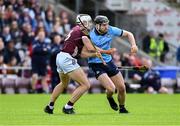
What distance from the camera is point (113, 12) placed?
39938 mm

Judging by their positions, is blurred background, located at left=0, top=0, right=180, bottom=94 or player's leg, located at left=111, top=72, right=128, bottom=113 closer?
player's leg, located at left=111, top=72, right=128, bottom=113

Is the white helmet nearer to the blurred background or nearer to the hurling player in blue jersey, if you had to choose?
the hurling player in blue jersey

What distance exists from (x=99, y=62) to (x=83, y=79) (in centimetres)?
87

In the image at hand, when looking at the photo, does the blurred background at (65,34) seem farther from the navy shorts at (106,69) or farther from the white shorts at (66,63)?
the white shorts at (66,63)

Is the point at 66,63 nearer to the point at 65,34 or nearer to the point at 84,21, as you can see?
the point at 84,21

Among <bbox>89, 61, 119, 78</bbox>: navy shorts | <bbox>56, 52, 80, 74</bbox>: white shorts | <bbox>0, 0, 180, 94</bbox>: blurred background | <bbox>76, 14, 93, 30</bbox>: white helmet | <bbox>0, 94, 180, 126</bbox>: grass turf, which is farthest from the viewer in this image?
<bbox>0, 0, 180, 94</bbox>: blurred background

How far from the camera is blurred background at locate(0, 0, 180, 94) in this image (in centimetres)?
3394

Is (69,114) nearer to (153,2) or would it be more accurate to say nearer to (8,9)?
(8,9)

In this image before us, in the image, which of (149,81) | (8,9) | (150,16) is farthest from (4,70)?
(150,16)

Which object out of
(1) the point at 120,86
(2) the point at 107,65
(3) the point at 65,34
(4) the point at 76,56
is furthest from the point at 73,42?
(3) the point at 65,34

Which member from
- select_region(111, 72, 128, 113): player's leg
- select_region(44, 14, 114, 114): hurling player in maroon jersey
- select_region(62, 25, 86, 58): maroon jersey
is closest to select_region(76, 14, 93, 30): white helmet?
select_region(44, 14, 114, 114): hurling player in maroon jersey

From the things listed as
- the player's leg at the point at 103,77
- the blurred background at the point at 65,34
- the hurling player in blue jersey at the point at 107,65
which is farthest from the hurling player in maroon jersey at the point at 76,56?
the blurred background at the point at 65,34

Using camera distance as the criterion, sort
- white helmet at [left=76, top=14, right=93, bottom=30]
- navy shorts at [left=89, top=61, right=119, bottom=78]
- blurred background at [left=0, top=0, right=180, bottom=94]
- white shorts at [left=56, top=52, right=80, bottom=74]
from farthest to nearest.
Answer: blurred background at [left=0, top=0, right=180, bottom=94]
navy shorts at [left=89, top=61, right=119, bottom=78]
white helmet at [left=76, top=14, right=93, bottom=30]
white shorts at [left=56, top=52, right=80, bottom=74]

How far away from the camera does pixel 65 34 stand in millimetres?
36812
